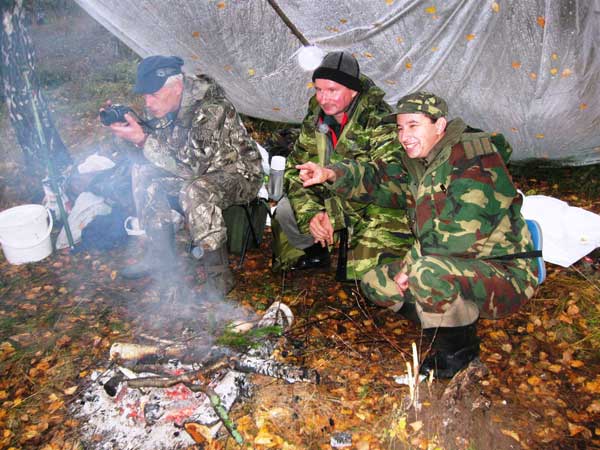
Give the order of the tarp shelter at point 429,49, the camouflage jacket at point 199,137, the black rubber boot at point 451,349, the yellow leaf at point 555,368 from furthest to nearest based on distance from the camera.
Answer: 1. the tarp shelter at point 429,49
2. the camouflage jacket at point 199,137
3. the yellow leaf at point 555,368
4. the black rubber boot at point 451,349

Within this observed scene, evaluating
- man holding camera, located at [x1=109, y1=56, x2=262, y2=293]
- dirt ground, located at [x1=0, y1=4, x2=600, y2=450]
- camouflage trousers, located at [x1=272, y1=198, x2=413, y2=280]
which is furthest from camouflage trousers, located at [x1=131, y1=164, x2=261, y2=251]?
camouflage trousers, located at [x1=272, y1=198, x2=413, y2=280]

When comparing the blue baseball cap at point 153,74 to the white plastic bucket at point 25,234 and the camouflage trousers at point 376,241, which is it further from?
the camouflage trousers at point 376,241

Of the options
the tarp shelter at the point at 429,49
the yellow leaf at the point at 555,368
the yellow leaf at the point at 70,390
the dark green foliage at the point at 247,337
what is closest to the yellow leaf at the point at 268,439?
the dark green foliage at the point at 247,337

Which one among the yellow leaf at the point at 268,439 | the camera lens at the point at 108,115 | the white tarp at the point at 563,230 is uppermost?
the camera lens at the point at 108,115

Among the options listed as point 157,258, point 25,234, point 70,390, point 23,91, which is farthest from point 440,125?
point 23,91

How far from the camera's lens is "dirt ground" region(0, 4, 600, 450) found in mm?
3033

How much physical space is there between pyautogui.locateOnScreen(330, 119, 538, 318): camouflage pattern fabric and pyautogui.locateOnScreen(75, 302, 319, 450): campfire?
4.00 feet

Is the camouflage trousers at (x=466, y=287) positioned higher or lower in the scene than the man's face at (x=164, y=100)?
lower

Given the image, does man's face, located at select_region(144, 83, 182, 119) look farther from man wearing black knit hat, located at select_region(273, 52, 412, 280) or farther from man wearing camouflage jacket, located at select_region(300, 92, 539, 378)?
man wearing camouflage jacket, located at select_region(300, 92, 539, 378)

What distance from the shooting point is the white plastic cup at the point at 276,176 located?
5.48 meters

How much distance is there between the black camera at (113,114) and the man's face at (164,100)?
0.24m

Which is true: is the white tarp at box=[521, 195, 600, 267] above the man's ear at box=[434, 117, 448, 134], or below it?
below

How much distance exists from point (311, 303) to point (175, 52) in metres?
4.09

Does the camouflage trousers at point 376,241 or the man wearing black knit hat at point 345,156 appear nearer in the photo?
the man wearing black knit hat at point 345,156
